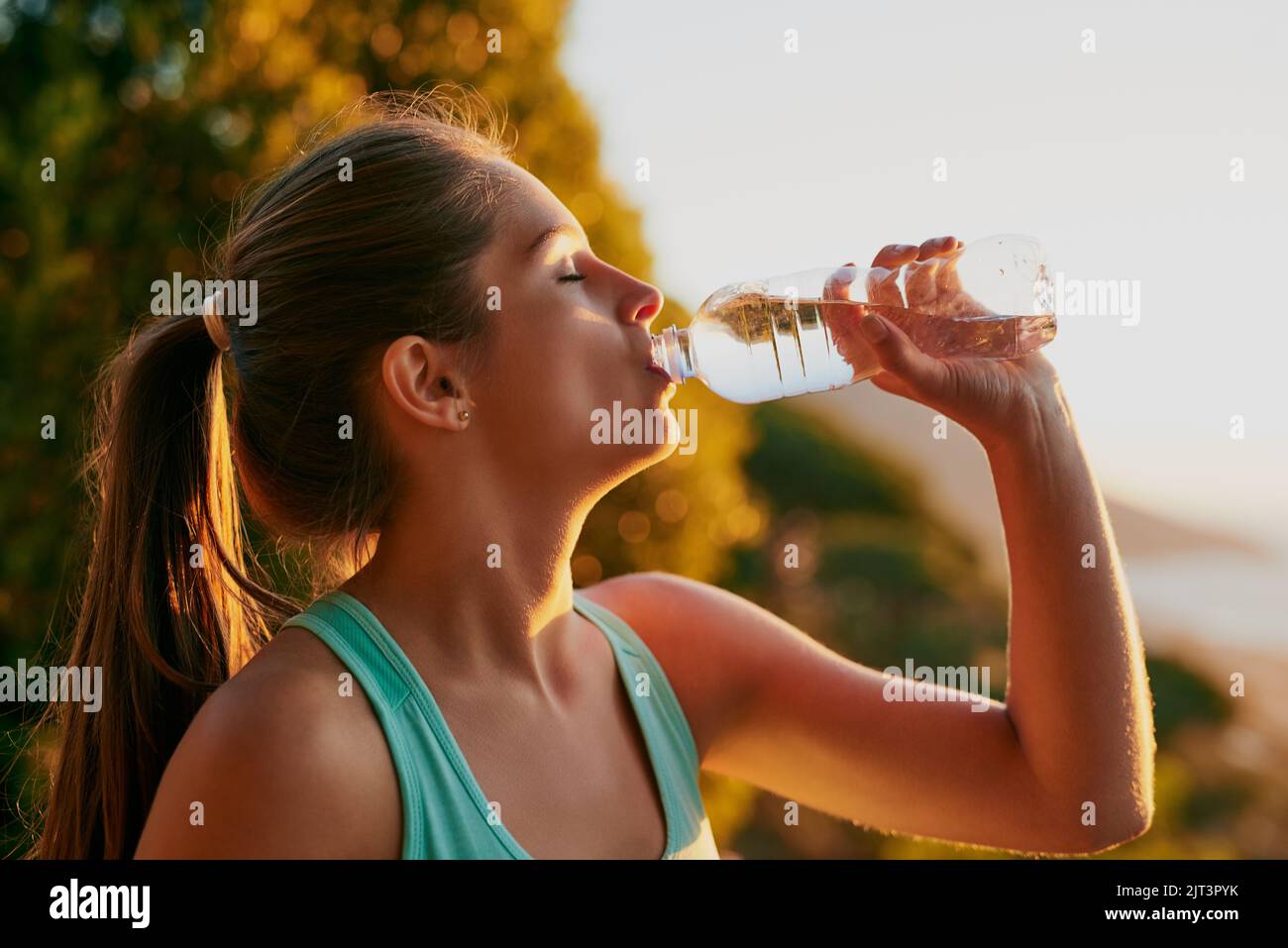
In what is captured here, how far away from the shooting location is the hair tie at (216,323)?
66.4 inches

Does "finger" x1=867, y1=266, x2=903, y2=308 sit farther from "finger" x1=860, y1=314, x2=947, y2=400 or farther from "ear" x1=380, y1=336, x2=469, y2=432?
"ear" x1=380, y1=336, x2=469, y2=432

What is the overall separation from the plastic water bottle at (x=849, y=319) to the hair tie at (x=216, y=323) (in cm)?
62

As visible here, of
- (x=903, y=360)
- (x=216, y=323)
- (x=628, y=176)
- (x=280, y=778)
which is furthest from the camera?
(x=628, y=176)

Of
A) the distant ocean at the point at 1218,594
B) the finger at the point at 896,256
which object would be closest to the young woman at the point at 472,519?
the finger at the point at 896,256

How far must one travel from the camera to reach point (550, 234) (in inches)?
65.9

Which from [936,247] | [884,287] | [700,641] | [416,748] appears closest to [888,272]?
[884,287]

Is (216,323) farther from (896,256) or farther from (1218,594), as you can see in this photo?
(1218,594)

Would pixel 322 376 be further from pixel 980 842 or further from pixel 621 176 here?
pixel 621 176

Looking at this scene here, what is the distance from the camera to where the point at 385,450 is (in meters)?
1.64

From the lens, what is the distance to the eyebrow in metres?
1.66

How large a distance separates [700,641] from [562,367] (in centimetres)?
54

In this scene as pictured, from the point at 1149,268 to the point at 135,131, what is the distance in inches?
110

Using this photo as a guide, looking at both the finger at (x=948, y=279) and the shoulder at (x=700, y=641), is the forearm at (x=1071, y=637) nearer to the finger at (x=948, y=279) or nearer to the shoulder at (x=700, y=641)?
the finger at (x=948, y=279)

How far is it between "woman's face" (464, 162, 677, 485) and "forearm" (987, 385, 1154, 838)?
52 centimetres
